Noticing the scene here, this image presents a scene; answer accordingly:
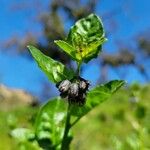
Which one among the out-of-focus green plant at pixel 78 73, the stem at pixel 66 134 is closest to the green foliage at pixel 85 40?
the out-of-focus green plant at pixel 78 73

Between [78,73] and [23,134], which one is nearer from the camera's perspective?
[78,73]

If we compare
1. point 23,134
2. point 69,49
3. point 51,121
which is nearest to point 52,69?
point 69,49

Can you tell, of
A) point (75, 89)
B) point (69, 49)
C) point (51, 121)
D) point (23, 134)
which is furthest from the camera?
point (23, 134)

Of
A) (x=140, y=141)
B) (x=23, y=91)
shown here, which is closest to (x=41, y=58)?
(x=140, y=141)

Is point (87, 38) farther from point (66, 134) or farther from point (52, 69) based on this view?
point (66, 134)

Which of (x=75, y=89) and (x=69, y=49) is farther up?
(x=69, y=49)

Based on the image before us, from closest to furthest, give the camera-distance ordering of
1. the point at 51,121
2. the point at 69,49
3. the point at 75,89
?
the point at 75,89 < the point at 69,49 < the point at 51,121

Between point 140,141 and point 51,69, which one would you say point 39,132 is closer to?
point 51,69

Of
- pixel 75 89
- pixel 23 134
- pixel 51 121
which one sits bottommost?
pixel 75 89
